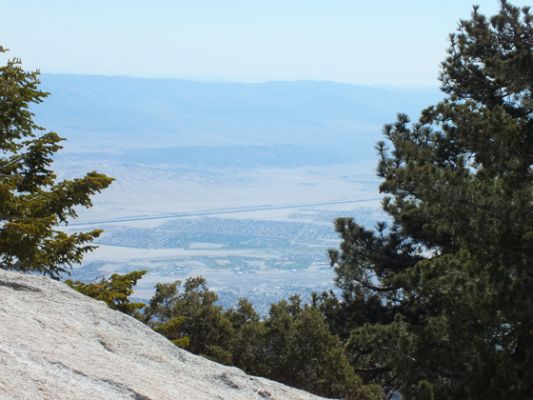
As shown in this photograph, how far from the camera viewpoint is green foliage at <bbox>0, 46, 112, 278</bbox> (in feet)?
29.9

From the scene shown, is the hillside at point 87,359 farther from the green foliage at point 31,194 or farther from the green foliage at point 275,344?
the green foliage at point 275,344

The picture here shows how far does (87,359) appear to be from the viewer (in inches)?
192

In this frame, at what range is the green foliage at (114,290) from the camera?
9.95 m

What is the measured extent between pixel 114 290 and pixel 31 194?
176cm

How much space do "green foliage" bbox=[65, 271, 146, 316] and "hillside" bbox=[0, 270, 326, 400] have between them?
3.16 m

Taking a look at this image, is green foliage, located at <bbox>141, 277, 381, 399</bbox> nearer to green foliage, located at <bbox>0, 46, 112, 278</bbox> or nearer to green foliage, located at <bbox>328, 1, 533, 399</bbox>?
green foliage, located at <bbox>328, 1, 533, 399</bbox>

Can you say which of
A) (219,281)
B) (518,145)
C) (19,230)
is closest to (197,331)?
(19,230)

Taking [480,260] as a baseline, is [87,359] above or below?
below

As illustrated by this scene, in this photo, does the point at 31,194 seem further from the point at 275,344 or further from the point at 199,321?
the point at 275,344

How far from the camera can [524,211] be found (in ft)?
29.8

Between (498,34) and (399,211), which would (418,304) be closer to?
(399,211)

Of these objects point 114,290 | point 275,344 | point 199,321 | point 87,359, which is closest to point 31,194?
point 114,290

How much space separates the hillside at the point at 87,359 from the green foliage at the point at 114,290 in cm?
316

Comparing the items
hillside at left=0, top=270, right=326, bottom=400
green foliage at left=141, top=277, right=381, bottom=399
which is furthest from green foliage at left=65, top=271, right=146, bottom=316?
hillside at left=0, top=270, right=326, bottom=400
